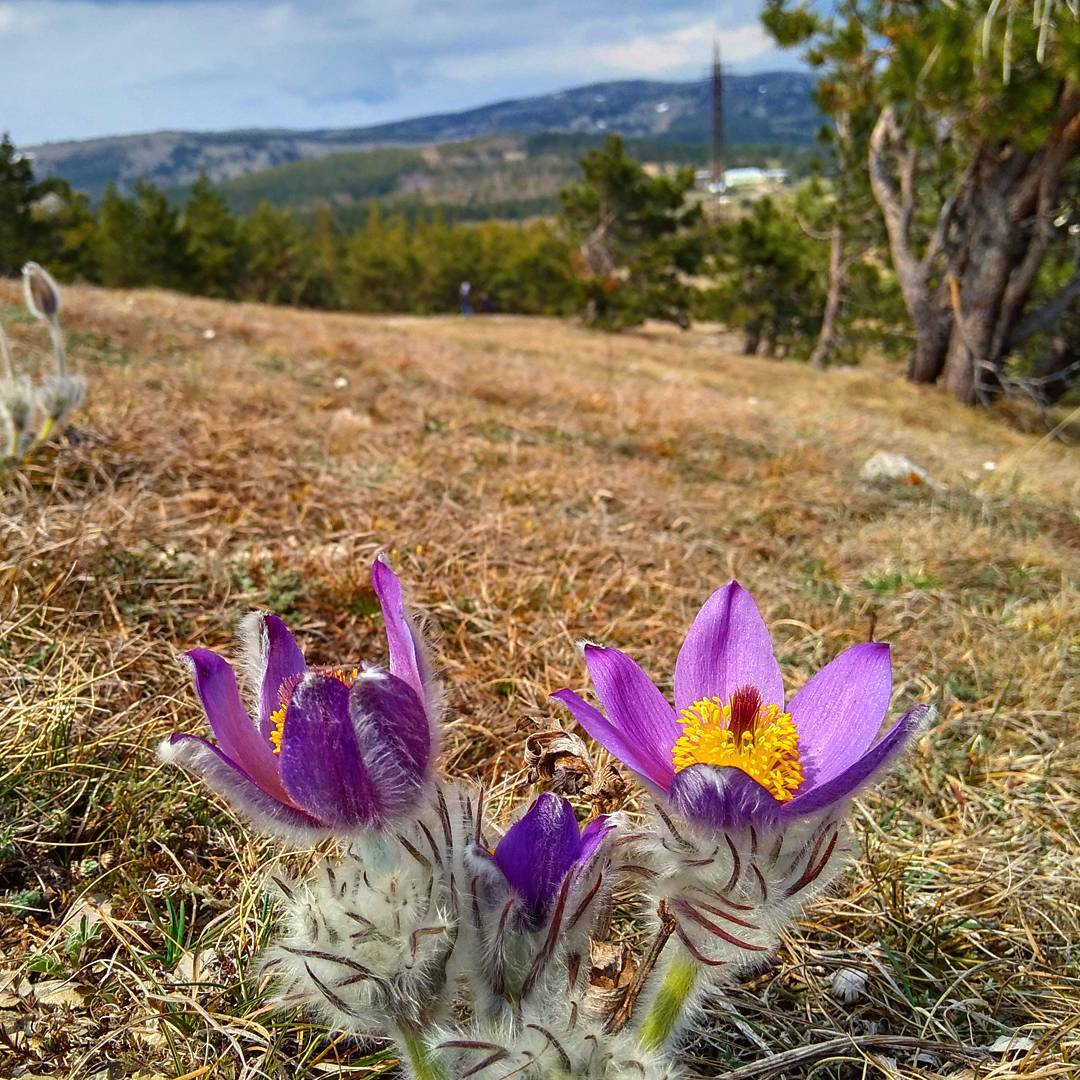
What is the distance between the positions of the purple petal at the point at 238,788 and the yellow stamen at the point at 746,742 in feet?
1.42

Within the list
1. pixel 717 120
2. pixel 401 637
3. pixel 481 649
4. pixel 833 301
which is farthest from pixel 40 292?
pixel 717 120

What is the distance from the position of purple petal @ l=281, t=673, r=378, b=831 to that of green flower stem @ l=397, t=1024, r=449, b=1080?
0.79 ft

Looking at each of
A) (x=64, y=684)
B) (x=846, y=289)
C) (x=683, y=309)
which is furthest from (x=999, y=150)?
(x=683, y=309)

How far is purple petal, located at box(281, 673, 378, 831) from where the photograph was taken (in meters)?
0.84

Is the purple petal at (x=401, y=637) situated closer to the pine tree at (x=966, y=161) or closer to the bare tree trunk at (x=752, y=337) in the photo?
the pine tree at (x=966, y=161)

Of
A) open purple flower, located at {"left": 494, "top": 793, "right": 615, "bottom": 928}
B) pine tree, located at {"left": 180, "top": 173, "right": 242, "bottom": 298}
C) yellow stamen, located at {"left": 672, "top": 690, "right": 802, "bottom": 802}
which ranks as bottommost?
open purple flower, located at {"left": 494, "top": 793, "right": 615, "bottom": 928}

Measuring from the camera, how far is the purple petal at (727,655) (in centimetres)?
117

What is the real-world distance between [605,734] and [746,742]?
0.21 m

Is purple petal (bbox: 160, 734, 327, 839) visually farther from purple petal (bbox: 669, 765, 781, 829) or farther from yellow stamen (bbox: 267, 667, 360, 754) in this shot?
purple petal (bbox: 669, 765, 781, 829)

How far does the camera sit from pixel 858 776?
0.85 metres

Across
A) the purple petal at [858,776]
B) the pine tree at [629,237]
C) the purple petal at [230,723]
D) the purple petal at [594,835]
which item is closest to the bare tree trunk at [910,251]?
the purple petal at [858,776]

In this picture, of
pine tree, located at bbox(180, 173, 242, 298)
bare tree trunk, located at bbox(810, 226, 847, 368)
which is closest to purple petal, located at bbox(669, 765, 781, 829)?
bare tree trunk, located at bbox(810, 226, 847, 368)

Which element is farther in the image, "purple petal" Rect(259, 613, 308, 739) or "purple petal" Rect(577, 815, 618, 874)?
"purple petal" Rect(259, 613, 308, 739)

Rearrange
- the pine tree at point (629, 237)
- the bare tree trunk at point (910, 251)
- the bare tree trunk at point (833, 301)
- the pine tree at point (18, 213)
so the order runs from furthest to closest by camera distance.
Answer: the pine tree at point (18, 213) < the pine tree at point (629, 237) < the bare tree trunk at point (833, 301) < the bare tree trunk at point (910, 251)
